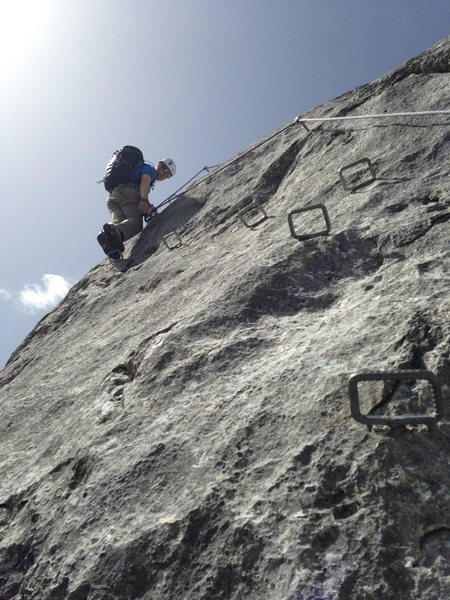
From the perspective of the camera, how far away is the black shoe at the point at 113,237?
653 centimetres

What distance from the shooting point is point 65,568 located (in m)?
2.65

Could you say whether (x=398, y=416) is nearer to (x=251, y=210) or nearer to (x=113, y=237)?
(x=251, y=210)

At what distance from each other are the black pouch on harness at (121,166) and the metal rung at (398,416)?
255 inches

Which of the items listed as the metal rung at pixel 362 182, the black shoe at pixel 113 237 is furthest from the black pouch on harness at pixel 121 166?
the metal rung at pixel 362 182

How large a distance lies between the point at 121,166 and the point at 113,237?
198 cm

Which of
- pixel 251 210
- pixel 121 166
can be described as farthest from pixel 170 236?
pixel 121 166

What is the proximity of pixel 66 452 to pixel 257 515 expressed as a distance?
1.59 m

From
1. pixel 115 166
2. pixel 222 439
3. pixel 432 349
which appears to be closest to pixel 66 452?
pixel 222 439

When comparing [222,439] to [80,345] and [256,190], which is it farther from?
[256,190]

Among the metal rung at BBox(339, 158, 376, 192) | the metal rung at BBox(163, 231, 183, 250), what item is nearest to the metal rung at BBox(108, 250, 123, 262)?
the metal rung at BBox(163, 231, 183, 250)

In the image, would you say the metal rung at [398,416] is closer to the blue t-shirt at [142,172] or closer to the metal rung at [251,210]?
the metal rung at [251,210]

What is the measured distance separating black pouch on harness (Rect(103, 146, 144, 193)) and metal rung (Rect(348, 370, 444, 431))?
649 cm

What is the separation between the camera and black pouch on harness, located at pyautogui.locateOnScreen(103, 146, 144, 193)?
8.06 metres

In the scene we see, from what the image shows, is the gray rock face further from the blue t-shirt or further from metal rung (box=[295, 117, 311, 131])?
the blue t-shirt
